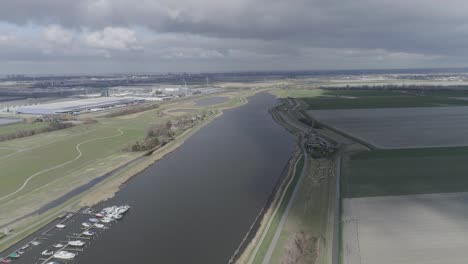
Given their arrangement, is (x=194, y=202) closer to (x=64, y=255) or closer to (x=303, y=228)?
(x=303, y=228)

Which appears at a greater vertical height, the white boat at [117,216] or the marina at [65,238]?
the white boat at [117,216]

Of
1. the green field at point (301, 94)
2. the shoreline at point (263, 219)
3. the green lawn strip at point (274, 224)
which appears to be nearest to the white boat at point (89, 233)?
the shoreline at point (263, 219)

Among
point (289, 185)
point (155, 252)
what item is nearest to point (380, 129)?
point (289, 185)

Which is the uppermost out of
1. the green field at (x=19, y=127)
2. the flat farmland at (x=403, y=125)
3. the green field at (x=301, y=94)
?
the green field at (x=301, y=94)

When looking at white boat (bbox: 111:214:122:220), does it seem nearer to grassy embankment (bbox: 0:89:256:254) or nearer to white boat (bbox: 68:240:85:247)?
white boat (bbox: 68:240:85:247)

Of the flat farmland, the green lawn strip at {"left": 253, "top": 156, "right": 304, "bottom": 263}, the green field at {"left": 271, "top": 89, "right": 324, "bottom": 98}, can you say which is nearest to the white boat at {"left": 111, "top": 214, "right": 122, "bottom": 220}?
the green lawn strip at {"left": 253, "top": 156, "right": 304, "bottom": 263}

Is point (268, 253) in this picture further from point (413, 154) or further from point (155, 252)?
point (413, 154)

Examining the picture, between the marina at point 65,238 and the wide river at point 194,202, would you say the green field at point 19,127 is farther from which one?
the marina at point 65,238
